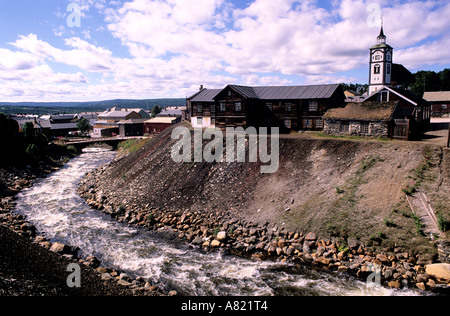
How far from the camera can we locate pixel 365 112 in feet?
105

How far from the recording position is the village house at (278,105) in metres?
37.5

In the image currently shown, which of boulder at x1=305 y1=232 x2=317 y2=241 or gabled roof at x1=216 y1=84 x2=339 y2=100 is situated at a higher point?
gabled roof at x1=216 y1=84 x2=339 y2=100

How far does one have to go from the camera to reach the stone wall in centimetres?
2955

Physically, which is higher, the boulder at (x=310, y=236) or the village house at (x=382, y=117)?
the village house at (x=382, y=117)

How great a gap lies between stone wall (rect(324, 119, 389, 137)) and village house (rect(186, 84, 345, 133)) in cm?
336

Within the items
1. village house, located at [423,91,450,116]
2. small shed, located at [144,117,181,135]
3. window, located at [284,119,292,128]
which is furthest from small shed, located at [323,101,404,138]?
small shed, located at [144,117,181,135]

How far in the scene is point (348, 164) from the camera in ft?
82.9

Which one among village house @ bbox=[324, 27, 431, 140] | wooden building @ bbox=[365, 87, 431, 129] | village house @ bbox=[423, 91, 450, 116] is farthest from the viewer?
village house @ bbox=[423, 91, 450, 116]

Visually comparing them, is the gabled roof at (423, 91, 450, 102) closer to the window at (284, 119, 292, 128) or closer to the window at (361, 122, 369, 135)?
the window at (284, 119, 292, 128)

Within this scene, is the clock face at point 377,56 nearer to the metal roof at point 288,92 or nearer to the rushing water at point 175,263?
the metal roof at point 288,92

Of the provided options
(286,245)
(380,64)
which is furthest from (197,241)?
(380,64)

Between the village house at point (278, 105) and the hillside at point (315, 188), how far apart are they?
25.4ft

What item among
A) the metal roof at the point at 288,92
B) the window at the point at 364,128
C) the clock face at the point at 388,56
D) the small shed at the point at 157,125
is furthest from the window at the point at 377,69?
the window at the point at 364,128
